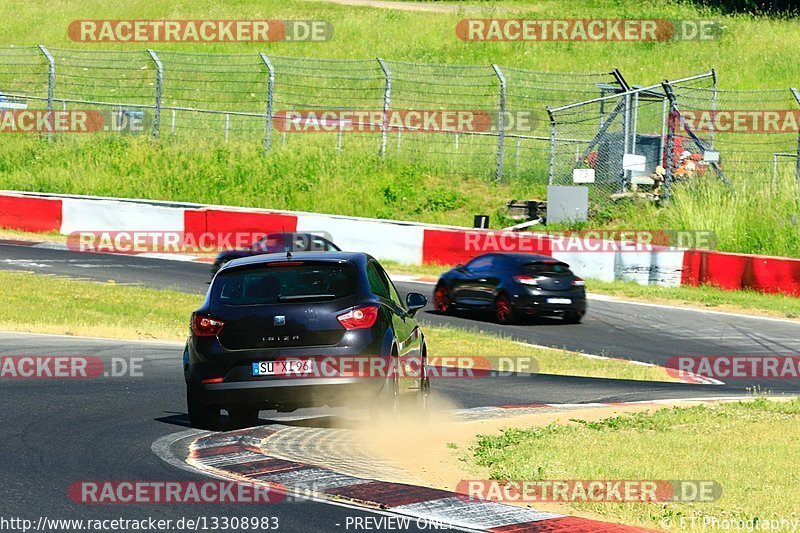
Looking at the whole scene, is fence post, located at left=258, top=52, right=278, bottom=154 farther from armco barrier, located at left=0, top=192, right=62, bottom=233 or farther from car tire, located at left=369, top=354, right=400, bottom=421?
car tire, located at left=369, top=354, right=400, bottom=421

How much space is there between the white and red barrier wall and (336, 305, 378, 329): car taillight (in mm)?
16346

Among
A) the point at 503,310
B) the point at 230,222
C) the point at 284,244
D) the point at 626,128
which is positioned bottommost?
the point at 503,310

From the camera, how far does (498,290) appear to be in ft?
75.3

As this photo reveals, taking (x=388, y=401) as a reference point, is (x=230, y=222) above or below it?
above

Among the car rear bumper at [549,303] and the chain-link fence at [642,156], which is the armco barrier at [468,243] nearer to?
the chain-link fence at [642,156]

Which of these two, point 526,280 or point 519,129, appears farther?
point 519,129

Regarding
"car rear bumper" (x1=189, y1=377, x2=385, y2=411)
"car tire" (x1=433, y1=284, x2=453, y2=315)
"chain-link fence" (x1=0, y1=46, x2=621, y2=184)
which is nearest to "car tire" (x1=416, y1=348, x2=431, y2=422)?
"car rear bumper" (x1=189, y1=377, x2=385, y2=411)

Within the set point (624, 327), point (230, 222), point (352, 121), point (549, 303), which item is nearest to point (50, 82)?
point (352, 121)

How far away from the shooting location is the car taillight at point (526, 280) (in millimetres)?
22453

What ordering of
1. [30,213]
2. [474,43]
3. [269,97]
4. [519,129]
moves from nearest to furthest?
[30,213]
[269,97]
[519,129]
[474,43]

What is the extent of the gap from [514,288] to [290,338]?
12628 millimetres

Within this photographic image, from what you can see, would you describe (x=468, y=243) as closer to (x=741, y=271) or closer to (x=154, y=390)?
(x=741, y=271)

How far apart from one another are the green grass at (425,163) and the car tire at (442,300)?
7.44m

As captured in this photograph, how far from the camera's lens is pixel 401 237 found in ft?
95.6
